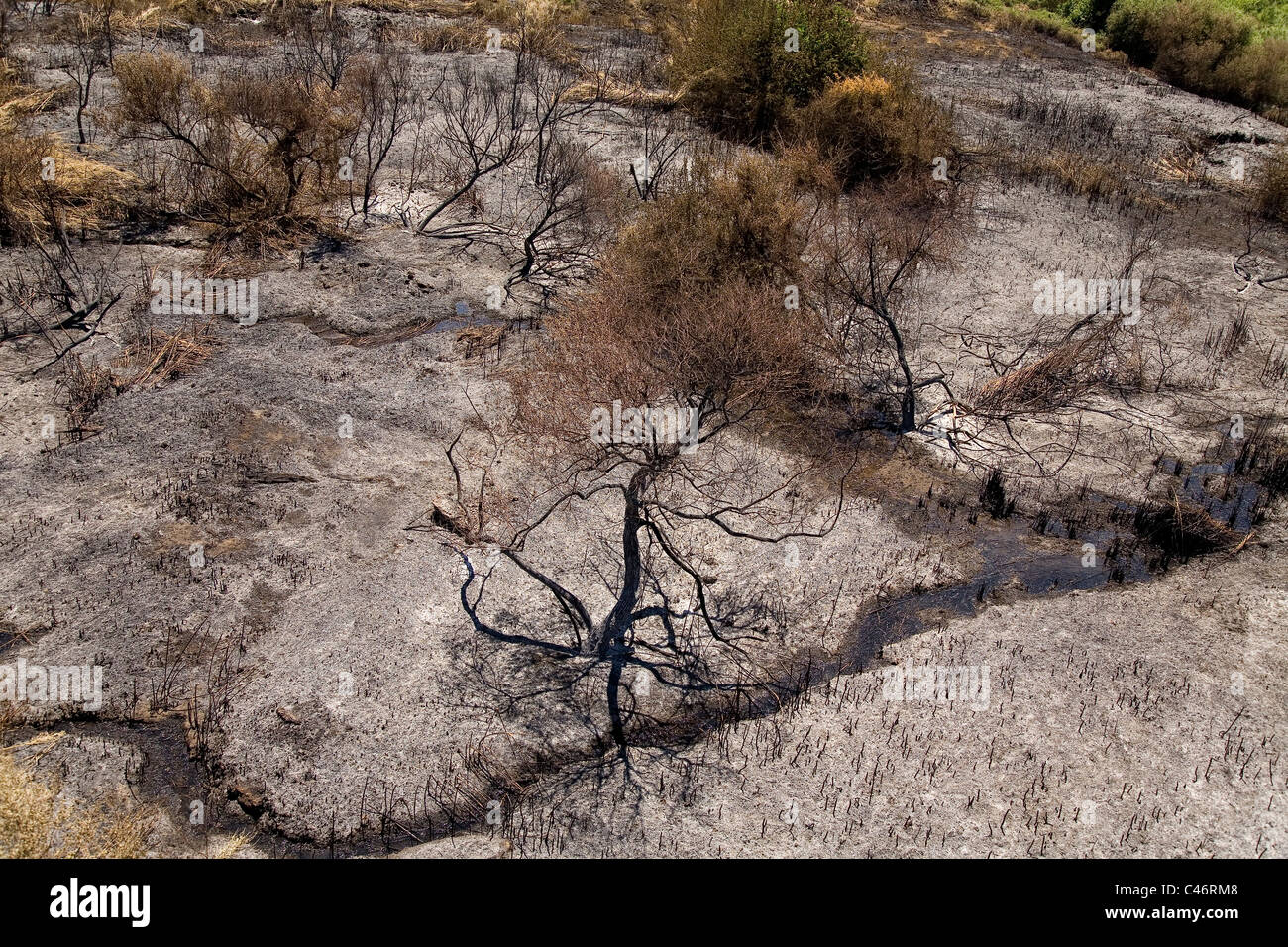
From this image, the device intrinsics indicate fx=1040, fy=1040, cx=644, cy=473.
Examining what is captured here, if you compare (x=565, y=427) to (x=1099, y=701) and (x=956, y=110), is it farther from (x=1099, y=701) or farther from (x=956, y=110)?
(x=956, y=110)

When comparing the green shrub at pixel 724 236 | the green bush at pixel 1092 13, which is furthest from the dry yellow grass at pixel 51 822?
the green bush at pixel 1092 13

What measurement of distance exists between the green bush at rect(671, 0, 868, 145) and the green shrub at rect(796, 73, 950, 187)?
1263 mm

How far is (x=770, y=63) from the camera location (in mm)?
20109

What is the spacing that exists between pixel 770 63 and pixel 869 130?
3.08 meters

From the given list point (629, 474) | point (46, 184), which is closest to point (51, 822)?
point (629, 474)

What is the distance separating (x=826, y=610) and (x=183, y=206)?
12.2 meters

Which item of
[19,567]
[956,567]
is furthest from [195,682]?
[956,567]

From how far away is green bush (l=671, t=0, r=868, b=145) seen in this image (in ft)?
65.5

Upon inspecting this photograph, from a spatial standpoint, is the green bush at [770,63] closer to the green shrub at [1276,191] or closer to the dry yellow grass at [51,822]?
the green shrub at [1276,191]

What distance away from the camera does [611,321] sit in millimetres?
10562

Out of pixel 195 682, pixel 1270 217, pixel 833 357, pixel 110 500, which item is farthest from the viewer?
pixel 1270 217

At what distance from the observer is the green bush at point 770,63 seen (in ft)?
65.5

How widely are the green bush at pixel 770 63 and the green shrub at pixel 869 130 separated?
1263 millimetres

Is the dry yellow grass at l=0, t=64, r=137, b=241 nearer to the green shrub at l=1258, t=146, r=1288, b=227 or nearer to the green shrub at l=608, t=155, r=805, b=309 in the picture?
the green shrub at l=608, t=155, r=805, b=309
